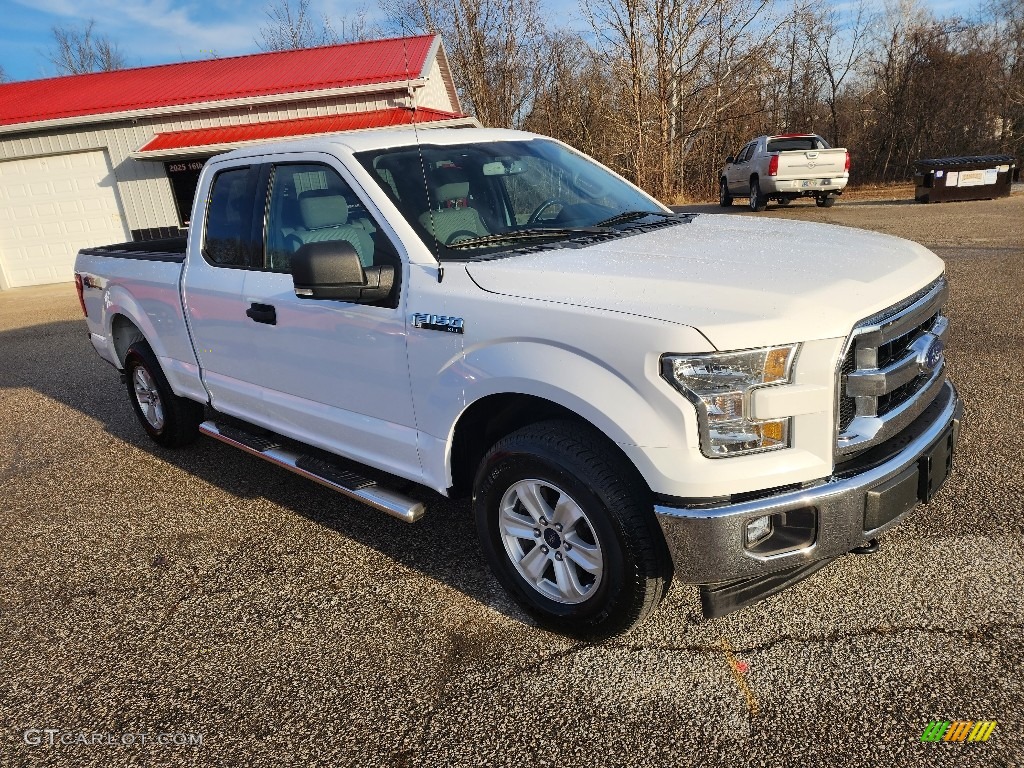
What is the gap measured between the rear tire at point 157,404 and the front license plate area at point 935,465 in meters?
4.42

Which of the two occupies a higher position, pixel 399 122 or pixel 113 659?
pixel 399 122

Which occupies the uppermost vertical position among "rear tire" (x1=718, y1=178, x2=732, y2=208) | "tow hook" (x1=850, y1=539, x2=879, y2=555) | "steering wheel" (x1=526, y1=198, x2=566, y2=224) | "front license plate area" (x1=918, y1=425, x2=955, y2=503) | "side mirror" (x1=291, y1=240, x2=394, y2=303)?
"steering wheel" (x1=526, y1=198, x2=566, y2=224)

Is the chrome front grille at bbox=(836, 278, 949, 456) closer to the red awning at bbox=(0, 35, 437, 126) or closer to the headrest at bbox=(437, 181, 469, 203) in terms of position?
the headrest at bbox=(437, 181, 469, 203)

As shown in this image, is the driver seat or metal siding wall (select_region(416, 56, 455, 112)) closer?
the driver seat

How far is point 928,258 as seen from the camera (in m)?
3.02

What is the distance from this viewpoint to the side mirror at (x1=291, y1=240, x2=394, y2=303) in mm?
2922

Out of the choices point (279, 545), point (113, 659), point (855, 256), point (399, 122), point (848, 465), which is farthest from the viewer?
point (399, 122)

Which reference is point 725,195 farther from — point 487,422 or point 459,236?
point 487,422

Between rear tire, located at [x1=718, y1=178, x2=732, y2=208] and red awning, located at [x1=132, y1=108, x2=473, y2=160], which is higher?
red awning, located at [x1=132, y1=108, x2=473, y2=160]

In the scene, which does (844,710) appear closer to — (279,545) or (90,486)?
(279,545)

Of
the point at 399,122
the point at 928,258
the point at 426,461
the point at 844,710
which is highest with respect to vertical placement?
the point at 399,122

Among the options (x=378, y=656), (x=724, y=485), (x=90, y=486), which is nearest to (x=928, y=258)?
(x=724, y=485)

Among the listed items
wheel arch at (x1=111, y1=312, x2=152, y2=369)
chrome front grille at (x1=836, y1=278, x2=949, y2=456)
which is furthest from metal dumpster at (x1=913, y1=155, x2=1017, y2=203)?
wheel arch at (x1=111, y1=312, x2=152, y2=369)

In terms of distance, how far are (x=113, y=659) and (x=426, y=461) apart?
1504 mm
